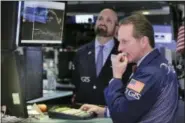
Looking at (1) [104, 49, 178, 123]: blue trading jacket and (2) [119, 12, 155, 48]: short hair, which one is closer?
(1) [104, 49, 178, 123]: blue trading jacket

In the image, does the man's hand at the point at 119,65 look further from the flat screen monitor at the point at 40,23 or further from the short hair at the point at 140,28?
the flat screen monitor at the point at 40,23

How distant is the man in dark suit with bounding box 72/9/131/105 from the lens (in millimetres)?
3281

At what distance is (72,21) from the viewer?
6652 millimetres

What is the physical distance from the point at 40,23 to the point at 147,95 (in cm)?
169

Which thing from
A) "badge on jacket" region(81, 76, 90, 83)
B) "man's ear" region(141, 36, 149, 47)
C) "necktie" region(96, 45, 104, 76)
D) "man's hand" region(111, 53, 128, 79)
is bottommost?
"badge on jacket" region(81, 76, 90, 83)

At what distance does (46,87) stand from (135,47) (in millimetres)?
2853

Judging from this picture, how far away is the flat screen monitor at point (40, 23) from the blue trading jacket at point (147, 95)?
140cm

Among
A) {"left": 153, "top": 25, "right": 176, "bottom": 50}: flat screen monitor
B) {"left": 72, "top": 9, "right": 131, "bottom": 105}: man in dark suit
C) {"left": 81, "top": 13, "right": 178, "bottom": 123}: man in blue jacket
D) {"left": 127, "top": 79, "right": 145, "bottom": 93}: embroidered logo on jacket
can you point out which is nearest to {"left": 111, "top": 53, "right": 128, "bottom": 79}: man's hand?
{"left": 81, "top": 13, "right": 178, "bottom": 123}: man in blue jacket

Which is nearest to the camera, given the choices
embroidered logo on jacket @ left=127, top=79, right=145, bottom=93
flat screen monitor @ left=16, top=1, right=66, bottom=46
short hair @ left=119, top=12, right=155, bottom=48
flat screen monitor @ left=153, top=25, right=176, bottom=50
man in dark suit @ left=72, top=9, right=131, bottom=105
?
embroidered logo on jacket @ left=127, top=79, right=145, bottom=93

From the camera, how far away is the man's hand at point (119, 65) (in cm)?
196

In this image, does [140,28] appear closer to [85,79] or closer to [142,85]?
[142,85]

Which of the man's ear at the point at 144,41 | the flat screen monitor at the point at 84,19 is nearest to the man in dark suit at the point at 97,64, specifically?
the man's ear at the point at 144,41

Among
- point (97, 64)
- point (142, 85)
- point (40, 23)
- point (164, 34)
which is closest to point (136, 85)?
point (142, 85)

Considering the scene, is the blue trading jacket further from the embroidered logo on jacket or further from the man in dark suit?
the man in dark suit
